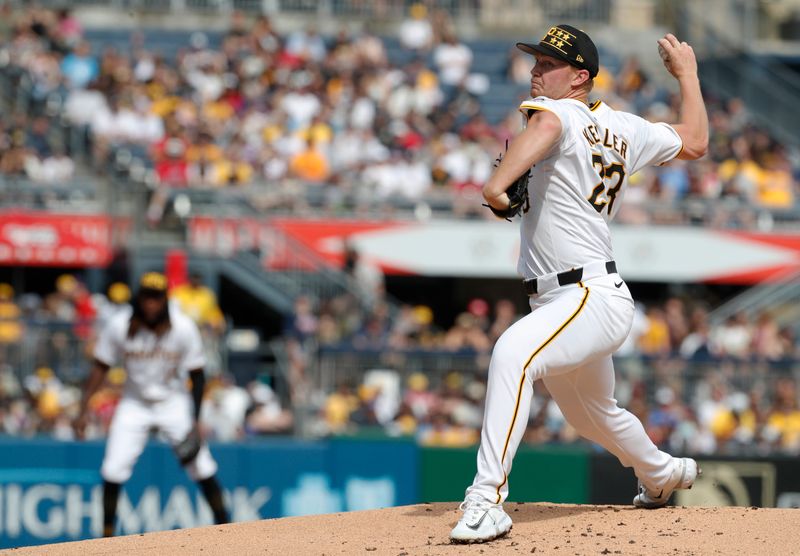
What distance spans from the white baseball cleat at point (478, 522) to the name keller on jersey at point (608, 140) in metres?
1.56

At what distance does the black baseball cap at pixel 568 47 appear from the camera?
620 cm

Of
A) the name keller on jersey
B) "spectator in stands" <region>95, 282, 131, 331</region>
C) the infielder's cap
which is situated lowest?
"spectator in stands" <region>95, 282, 131, 331</region>

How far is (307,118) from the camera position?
19828 mm

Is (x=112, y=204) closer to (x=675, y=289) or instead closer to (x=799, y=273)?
(x=675, y=289)

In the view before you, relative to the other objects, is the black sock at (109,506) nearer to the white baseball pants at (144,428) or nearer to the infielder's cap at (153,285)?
the white baseball pants at (144,428)

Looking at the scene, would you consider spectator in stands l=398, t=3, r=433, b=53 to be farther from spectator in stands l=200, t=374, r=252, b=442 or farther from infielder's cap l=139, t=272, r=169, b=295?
infielder's cap l=139, t=272, r=169, b=295

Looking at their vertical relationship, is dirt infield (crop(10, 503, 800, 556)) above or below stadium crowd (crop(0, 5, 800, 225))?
below

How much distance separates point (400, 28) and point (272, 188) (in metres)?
6.02

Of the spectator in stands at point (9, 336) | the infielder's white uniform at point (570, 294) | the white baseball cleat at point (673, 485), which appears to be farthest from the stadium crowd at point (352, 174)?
the infielder's white uniform at point (570, 294)

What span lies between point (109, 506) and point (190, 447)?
645mm

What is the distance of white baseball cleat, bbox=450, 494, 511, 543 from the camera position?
235 inches

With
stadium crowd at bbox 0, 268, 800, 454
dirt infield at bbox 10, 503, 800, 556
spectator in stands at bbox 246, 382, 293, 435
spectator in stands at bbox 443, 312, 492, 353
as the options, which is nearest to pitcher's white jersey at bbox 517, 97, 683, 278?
dirt infield at bbox 10, 503, 800, 556

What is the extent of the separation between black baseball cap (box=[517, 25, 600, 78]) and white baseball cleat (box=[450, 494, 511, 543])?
186 centimetres

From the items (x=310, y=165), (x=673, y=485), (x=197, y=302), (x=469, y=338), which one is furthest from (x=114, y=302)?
(x=673, y=485)
